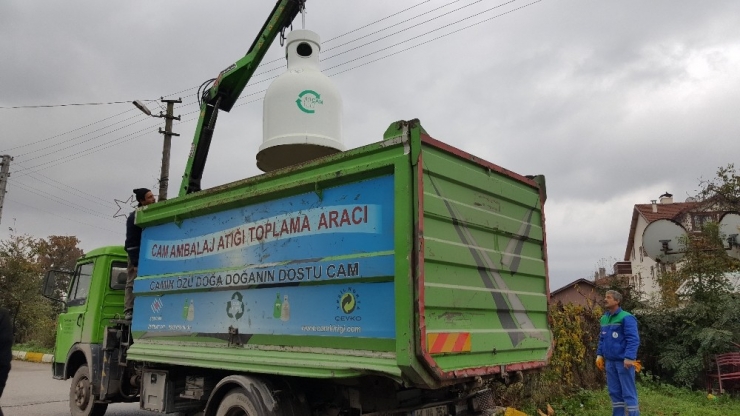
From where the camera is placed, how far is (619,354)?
6137 millimetres

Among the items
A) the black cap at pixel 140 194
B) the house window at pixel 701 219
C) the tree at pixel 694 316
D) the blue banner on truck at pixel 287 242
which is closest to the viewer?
the blue banner on truck at pixel 287 242

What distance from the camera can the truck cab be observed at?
6.75 meters

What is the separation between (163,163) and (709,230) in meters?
14.8

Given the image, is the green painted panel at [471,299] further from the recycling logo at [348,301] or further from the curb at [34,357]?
the curb at [34,357]

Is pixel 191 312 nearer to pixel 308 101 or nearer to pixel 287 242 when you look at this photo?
pixel 287 242

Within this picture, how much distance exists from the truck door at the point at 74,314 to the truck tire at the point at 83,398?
0.43 metres

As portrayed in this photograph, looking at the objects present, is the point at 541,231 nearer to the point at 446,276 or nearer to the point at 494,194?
the point at 494,194

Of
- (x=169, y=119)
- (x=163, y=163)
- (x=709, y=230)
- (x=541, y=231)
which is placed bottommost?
(x=541, y=231)

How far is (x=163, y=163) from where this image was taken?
17.2m

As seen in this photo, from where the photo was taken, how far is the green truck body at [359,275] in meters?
3.45

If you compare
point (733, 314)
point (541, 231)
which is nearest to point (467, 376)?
point (541, 231)

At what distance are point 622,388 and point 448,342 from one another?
11.7 ft

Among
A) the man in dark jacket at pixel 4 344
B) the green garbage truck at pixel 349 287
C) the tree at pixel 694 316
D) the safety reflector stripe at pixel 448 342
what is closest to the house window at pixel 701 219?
the tree at pixel 694 316

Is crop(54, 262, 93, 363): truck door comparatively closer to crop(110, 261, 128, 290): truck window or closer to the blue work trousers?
crop(110, 261, 128, 290): truck window
